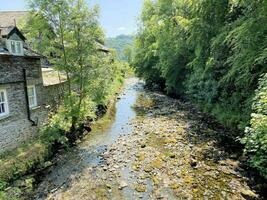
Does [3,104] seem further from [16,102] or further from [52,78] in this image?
[52,78]

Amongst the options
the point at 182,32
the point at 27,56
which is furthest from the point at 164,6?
the point at 27,56

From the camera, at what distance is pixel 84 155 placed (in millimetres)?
12930

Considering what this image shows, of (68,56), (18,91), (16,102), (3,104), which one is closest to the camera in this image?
(3,104)

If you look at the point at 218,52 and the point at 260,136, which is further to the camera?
the point at 218,52

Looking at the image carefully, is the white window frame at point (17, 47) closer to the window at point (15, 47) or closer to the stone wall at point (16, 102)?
the window at point (15, 47)

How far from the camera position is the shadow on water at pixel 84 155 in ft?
33.4

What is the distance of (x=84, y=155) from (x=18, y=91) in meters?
4.45

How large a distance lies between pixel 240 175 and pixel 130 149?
17.8 feet

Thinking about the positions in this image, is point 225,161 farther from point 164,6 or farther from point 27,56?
point 164,6

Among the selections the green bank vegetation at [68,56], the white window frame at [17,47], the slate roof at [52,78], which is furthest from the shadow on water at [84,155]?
the white window frame at [17,47]

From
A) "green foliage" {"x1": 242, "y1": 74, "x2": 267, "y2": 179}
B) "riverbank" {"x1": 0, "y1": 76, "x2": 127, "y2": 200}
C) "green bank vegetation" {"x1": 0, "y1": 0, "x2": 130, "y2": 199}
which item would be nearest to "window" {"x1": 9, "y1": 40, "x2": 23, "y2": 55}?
"green bank vegetation" {"x1": 0, "y1": 0, "x2": 130, "y2": 199}

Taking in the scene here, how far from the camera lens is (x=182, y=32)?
22.5 meters

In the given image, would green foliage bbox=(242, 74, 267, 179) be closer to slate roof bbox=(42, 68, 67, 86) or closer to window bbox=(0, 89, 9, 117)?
window bbox=(0, 89, 9, 117)

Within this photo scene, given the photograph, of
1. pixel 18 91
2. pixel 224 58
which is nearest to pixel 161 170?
pixel 18 91
